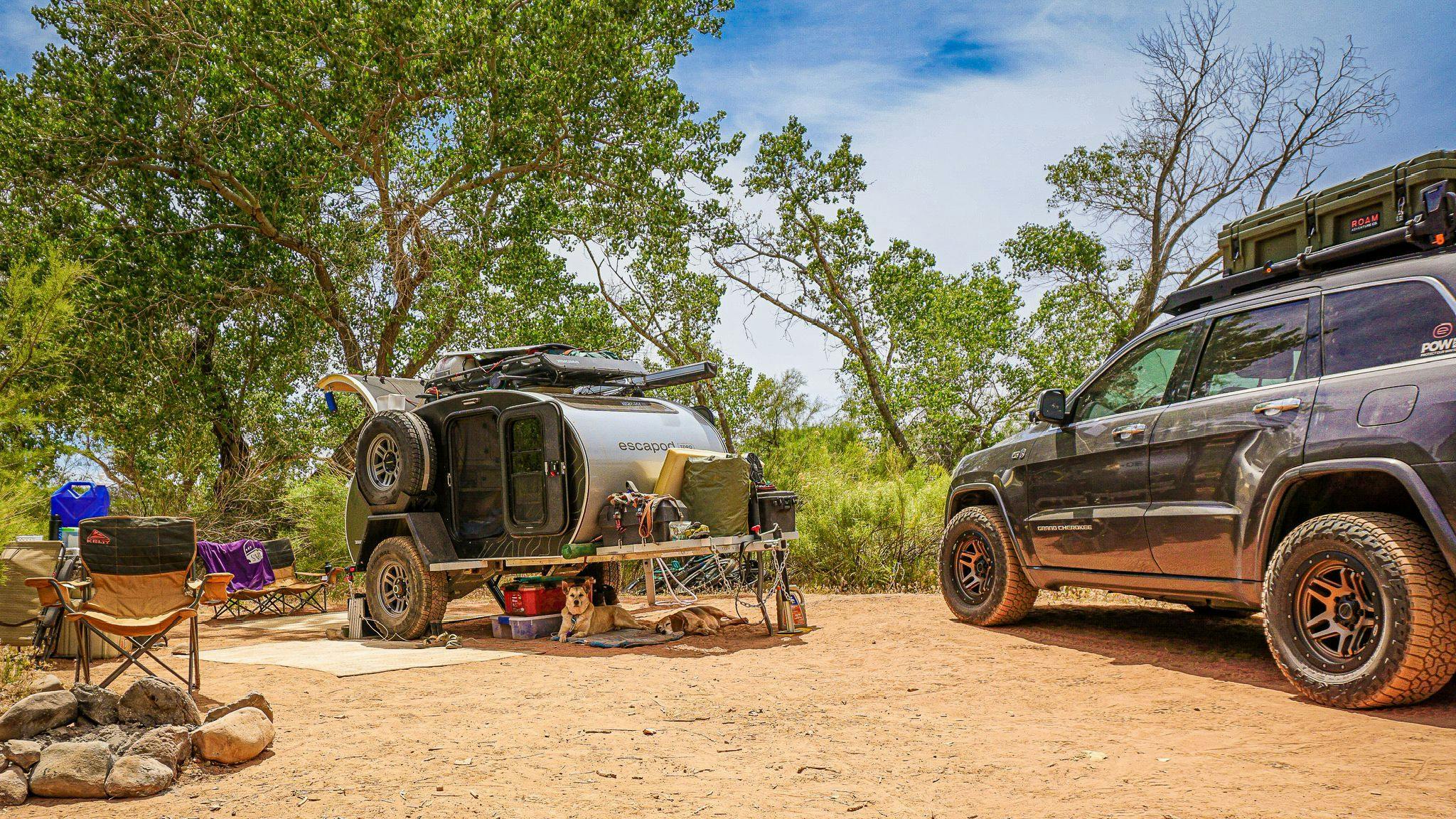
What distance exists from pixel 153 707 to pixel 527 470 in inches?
167

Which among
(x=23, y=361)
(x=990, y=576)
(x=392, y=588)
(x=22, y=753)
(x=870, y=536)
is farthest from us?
(x=870, y=536)

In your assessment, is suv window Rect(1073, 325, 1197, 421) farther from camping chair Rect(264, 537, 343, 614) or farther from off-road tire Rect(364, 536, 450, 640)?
camping chair Rect(264, 537, 343, 614)

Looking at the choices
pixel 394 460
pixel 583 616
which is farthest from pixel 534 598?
pixel 394 460

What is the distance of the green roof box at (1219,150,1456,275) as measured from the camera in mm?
4891

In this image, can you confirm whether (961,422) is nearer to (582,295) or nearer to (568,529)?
(582,295)

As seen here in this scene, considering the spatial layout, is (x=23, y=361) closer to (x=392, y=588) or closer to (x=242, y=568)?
(x=392, y=588)

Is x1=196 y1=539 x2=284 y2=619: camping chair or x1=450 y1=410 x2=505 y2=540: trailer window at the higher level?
x1=450 y1=410 x2=505 y2=540: trailer window

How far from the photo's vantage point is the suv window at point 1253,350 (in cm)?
531

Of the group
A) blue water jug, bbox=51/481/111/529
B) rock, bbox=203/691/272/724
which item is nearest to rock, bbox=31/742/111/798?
rock, bbox=203/691/272/724

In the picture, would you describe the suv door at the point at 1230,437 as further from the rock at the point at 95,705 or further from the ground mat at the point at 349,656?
the rock at the point at 95,705

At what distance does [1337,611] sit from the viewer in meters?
4.80

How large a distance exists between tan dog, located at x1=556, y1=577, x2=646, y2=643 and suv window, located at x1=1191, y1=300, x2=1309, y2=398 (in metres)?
5.47

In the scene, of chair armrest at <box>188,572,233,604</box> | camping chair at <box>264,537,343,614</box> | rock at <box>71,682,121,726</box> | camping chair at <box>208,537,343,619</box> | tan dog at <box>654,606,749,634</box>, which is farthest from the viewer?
camping chair at <box>264,537,343,614</box>

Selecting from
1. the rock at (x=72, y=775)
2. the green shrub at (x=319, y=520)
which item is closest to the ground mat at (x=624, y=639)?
the rock at (x=72, y=775)
